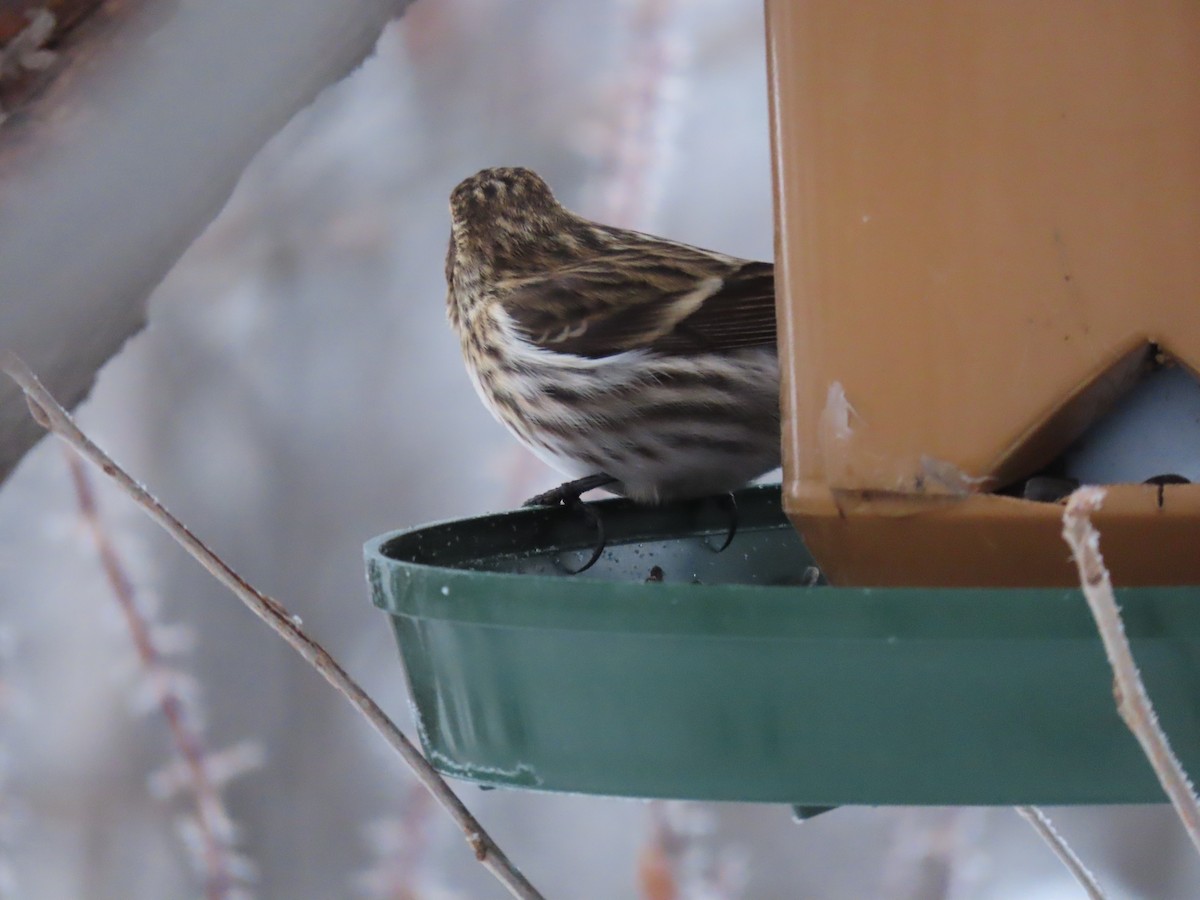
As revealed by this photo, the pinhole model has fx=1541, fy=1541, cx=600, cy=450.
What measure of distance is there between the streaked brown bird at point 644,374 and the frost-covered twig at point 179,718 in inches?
32.4

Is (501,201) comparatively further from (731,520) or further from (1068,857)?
(1068,857)

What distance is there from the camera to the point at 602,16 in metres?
5.11

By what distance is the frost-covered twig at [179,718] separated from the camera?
2.83 m

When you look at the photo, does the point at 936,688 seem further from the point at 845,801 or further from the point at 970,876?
the point at 970,876

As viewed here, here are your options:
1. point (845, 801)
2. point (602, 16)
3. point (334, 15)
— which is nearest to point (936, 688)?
point (845, 801)

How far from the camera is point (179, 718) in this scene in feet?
10.3

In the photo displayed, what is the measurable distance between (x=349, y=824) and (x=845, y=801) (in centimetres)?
378

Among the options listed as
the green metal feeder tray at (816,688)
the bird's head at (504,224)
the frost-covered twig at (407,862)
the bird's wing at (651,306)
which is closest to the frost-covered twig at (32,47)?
the green metal feeder tray at (816,688)

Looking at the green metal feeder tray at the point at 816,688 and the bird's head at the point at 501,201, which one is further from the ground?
the bird's head at the point at 501,201

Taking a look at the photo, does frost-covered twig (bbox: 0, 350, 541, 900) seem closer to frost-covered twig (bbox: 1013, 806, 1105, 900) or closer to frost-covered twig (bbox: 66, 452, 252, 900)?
frost-covered twig (bbox: 1013, 806, 1105, 900)

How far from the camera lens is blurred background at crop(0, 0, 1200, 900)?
4238mm

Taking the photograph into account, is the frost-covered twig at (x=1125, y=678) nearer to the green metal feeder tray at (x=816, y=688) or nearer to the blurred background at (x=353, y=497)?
the green metal feeder tray at (x=816, y=688)

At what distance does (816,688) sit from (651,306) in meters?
1.21

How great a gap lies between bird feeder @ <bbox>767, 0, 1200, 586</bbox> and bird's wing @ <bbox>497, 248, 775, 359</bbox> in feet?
2.62
